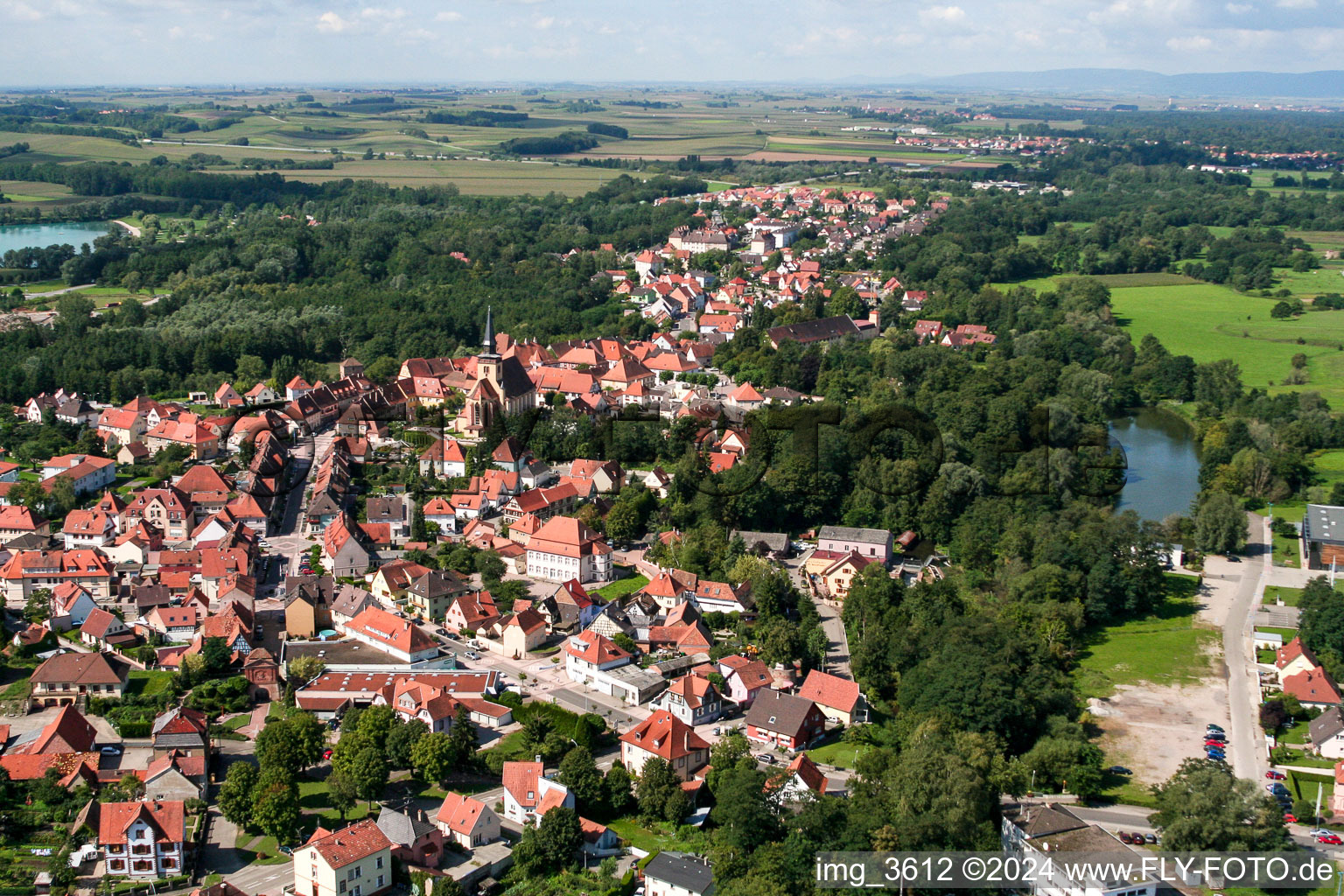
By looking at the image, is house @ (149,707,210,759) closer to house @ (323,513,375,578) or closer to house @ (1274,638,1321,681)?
house @ (323,513,375,578)

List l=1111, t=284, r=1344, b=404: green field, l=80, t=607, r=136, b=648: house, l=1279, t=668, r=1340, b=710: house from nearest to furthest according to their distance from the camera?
l=1279, t=668, r=1340, b=710: house → l=80, t=607, r=136, b=648: house → l=1111, t=284, r=1344, b=404: green field

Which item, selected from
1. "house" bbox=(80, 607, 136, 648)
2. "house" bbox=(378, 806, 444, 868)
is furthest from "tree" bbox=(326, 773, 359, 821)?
"house" bbox=(80, 607, 136, 648)

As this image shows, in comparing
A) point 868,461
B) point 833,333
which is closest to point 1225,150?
point 833,333

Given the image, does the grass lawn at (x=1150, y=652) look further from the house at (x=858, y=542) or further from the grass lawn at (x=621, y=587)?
the grass lawn at (x=621, y=587)

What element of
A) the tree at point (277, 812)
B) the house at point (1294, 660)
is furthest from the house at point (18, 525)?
the house at point (1294, 660)

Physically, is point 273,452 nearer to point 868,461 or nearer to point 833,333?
point 868,461
